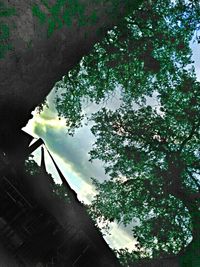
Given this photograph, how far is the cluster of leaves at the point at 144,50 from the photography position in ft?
57.4

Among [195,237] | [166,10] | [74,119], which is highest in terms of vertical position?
[166,10]

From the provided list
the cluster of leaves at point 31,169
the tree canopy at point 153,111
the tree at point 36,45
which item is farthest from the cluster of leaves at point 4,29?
the tree canopy at point 153,111

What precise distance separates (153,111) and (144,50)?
3.56 meters

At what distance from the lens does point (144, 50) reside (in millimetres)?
17766

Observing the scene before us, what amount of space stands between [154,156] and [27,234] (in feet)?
42.9

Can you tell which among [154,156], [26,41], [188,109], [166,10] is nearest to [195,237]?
[154,156]

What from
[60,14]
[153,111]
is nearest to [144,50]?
[153,111]

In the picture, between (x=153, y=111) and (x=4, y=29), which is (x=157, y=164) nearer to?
(x=153, y=111)

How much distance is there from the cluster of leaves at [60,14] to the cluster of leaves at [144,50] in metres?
8.60

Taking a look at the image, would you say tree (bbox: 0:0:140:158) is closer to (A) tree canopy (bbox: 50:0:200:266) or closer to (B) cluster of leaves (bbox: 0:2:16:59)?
(B) cluster of leaves (bbox: 0:2:16:59)

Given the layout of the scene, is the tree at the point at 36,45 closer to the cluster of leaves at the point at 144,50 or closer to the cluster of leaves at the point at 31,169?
the cluster of leaves at the point at 31,169

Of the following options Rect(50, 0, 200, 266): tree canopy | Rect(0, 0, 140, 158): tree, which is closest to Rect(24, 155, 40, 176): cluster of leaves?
Rect(0, 0, 140, 158): tree

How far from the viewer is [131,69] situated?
18.4 m

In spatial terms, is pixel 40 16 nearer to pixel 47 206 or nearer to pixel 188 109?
pixel 47 206
